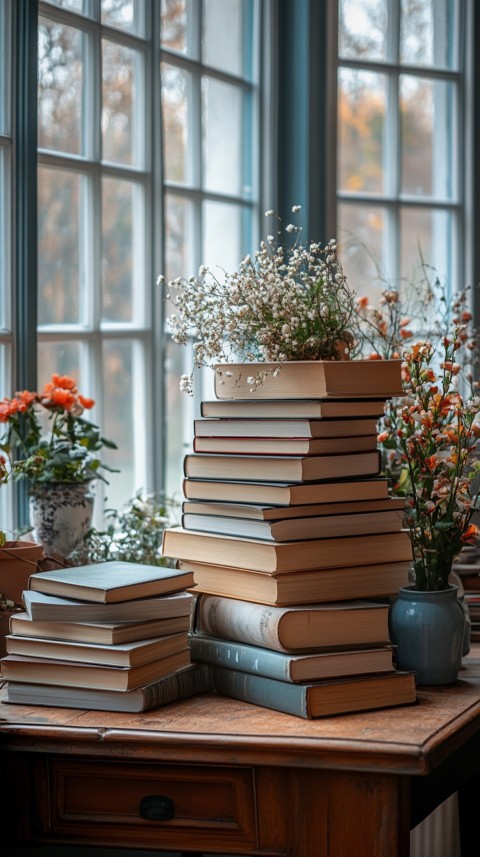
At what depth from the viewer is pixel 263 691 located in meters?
1.64

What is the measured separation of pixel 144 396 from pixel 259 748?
1445 mm

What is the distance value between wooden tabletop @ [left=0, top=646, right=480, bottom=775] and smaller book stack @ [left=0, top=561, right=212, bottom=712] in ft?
0.09

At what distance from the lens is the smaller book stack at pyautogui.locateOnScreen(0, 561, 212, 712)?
5.25 ft

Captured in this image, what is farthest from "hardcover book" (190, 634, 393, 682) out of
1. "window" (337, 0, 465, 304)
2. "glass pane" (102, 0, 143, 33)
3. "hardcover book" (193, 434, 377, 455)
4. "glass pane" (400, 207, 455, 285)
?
"glass pane" (400, 207, 455, 285)

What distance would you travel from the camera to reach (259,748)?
148 cm

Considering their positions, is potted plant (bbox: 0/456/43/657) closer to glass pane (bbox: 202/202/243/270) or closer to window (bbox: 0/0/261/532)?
window (bbox: 0/0/261/532)

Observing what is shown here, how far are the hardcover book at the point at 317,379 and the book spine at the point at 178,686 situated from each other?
0.46 m

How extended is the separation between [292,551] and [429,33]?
2466 mm

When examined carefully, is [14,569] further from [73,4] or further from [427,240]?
[427,240]

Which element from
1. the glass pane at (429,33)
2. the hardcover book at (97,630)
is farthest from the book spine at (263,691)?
the glass pane at (429,33)

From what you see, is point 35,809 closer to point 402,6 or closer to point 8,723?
point 8,723

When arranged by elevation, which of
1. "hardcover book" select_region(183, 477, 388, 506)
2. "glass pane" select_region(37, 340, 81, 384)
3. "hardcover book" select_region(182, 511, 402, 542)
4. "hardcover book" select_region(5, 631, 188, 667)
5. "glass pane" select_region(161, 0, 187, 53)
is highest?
"glass pane" select_region(161, 0, 187, 53)

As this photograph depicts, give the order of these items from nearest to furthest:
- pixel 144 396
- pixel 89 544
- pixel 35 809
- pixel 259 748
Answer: pixel 259 748, pixel 35 809, pixel 89 544, pixel 144 396

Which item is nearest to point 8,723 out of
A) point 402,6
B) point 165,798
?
point 165,798
